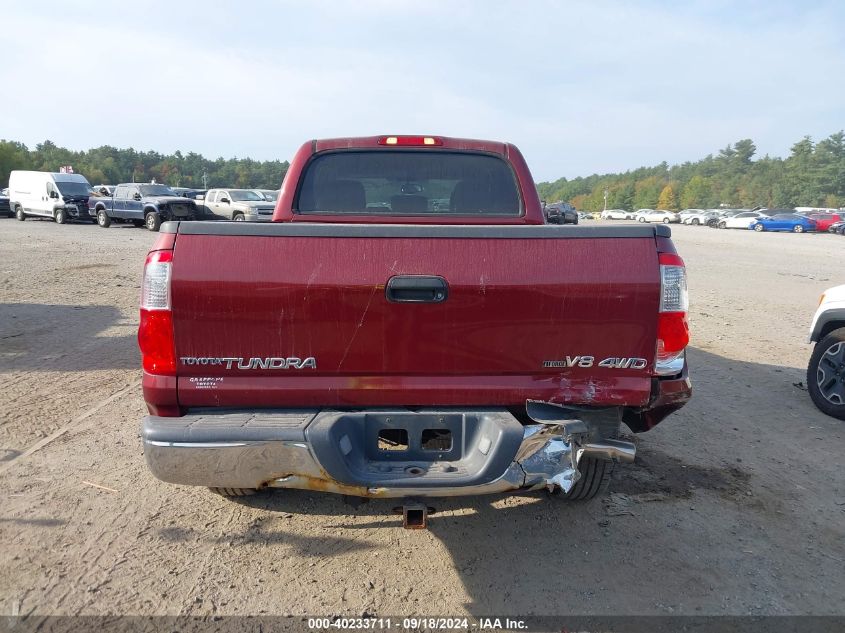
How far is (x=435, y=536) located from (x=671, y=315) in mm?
1690

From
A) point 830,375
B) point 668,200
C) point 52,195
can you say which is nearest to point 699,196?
point 668,200

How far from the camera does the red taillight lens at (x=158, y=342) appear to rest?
96.3 inches

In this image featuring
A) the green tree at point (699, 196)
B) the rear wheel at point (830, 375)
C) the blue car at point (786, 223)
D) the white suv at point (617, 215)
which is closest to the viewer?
the rear wheel at point (830, 375)

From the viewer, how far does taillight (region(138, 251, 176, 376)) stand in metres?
2.42

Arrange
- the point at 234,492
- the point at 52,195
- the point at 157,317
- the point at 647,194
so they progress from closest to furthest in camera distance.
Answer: the point at 157,317, the point at 234,492, the point at 52,195, the point at 647,194

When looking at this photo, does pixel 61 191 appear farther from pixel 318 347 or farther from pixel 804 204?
pixel 804 204

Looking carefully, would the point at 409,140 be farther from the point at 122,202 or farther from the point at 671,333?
the point at 122,202

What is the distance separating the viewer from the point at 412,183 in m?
4.02

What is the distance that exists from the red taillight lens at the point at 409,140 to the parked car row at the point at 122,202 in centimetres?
1888

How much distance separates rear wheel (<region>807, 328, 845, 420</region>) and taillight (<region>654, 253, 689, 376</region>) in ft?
11.4

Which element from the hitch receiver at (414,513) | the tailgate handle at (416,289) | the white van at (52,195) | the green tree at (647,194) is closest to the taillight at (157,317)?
the tailgate handle at (416,289)

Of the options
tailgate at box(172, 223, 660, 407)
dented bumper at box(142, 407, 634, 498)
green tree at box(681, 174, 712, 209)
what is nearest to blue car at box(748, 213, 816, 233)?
tailgate at box(172, 223, 660, 407)

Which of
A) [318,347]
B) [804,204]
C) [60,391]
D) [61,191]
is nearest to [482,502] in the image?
[318,347]

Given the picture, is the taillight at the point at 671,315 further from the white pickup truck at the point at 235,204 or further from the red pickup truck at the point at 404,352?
the white pickup truck at the point at 235,204
